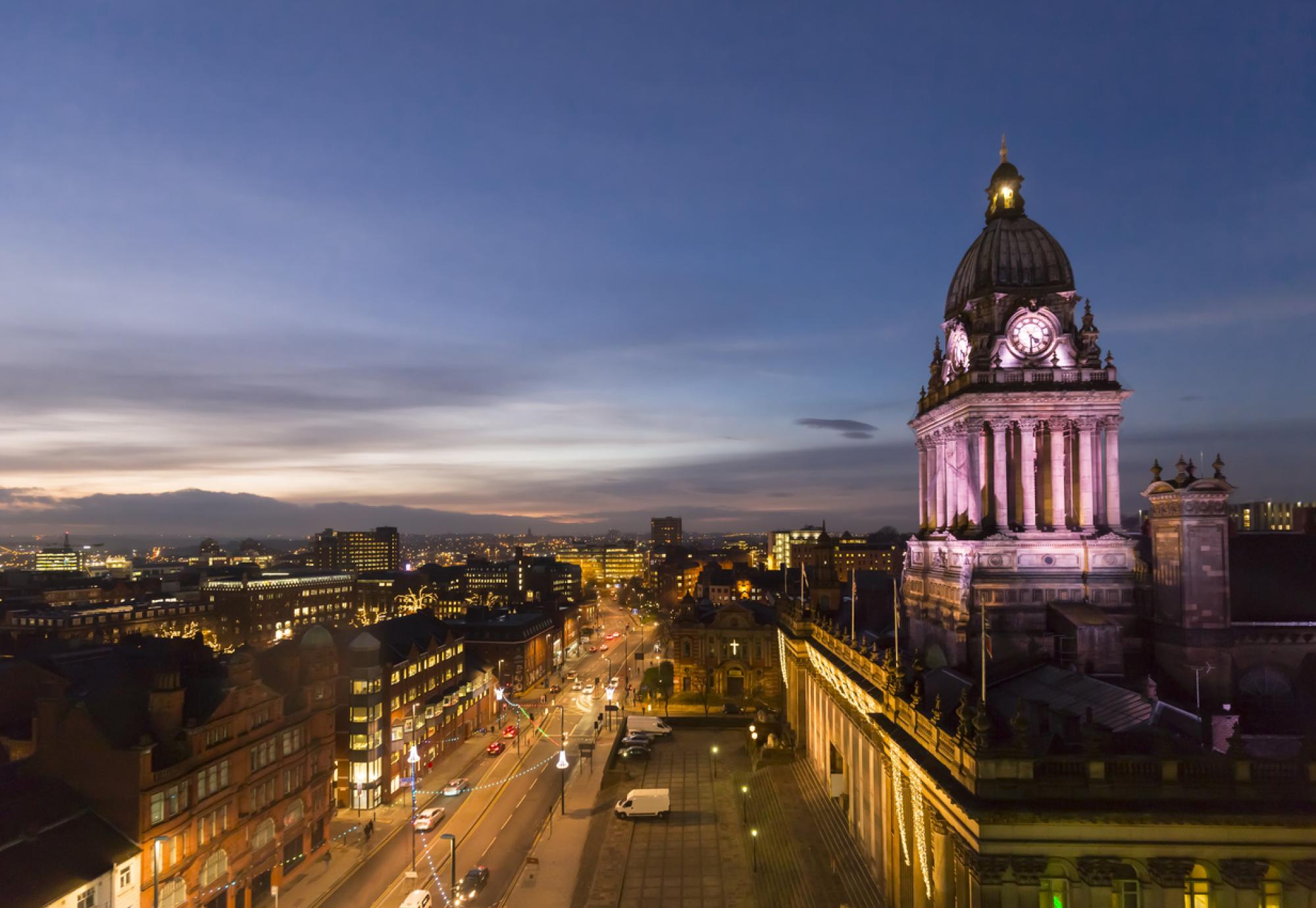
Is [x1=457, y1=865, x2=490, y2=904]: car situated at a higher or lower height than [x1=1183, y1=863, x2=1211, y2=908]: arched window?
lower

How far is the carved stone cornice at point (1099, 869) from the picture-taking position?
1125 inches

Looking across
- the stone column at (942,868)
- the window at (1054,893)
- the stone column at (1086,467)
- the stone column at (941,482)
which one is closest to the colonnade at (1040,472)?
the stone column at (1086,467)

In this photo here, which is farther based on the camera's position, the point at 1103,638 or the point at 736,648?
the point at 736,648

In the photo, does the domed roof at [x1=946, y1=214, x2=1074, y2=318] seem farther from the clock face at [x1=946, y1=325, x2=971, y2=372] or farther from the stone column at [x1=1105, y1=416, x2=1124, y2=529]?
the stone column at [x1=1105, y1=416, x2=1124, y2=529]

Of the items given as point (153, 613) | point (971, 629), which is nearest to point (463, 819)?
point (971, 629)

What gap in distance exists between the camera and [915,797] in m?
36.7

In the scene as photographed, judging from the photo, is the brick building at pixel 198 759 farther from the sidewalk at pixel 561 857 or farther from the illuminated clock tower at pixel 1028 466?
the illuminated clock tower at pixel 1028 466

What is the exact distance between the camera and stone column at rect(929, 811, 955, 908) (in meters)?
31.9

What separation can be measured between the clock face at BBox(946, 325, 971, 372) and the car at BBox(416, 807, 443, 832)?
52.8m

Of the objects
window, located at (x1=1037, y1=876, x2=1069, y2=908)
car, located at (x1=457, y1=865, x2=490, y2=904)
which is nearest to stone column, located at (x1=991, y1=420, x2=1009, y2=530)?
window, located at (x1=1037, y1=876, x2=1069, y2=908)

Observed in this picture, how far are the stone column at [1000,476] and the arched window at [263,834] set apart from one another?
52460mm

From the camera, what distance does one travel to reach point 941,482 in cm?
6184

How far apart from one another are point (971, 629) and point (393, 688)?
52.3 meters

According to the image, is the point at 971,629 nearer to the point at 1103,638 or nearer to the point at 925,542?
the point at 1103,638
